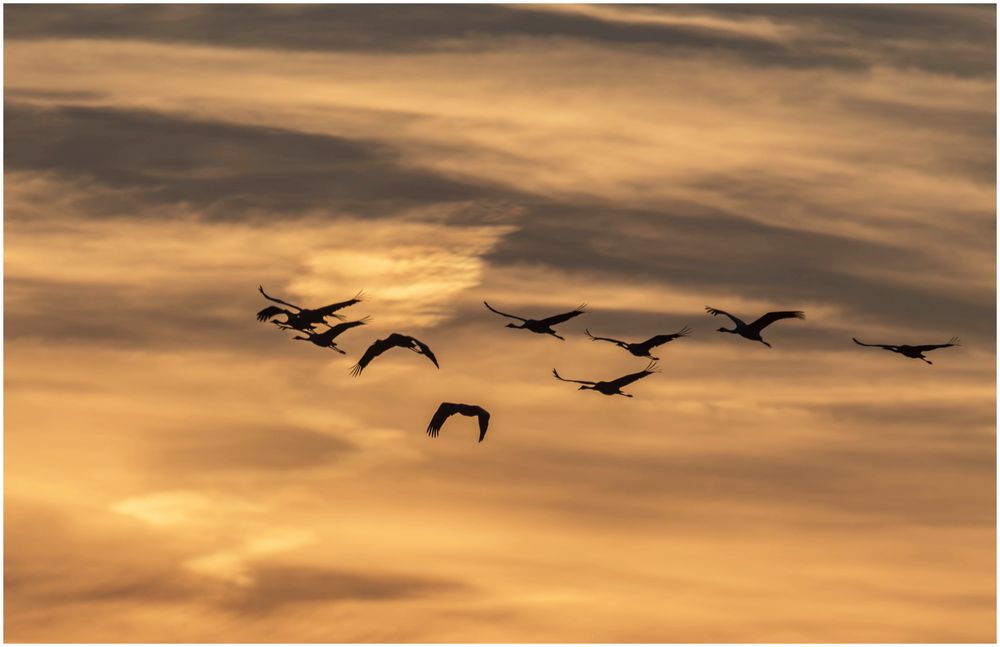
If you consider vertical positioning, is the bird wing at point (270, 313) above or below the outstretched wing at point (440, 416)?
above

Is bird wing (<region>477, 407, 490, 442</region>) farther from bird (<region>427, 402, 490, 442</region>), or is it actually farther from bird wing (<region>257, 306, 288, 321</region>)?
bird wing (<region>257, 306, 288, 321</region>)

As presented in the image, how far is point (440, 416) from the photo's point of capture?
151m

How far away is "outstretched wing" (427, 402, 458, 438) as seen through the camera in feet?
490

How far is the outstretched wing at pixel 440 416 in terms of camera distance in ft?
490

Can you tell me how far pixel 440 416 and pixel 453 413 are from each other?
0.82 m

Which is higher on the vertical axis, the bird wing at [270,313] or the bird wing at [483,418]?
the bird wing at [270,313]

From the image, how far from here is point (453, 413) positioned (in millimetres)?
151250

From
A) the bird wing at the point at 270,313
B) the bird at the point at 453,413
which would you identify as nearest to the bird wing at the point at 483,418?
the bird at the point at 453,413

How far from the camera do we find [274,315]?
153m

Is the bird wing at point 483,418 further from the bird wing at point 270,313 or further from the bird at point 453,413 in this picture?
the bird wing at point 270,313

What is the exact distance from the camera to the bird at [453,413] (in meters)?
149

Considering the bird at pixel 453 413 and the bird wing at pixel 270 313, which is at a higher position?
the bird wing at pixel 270 313

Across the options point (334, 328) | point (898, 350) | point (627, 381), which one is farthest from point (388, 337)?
point (898, 350)

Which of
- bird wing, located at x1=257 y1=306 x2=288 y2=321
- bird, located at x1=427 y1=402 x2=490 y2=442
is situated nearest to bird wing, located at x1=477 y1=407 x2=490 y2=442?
bird, located at x1=427 y1=402 x2=490 y2=442
